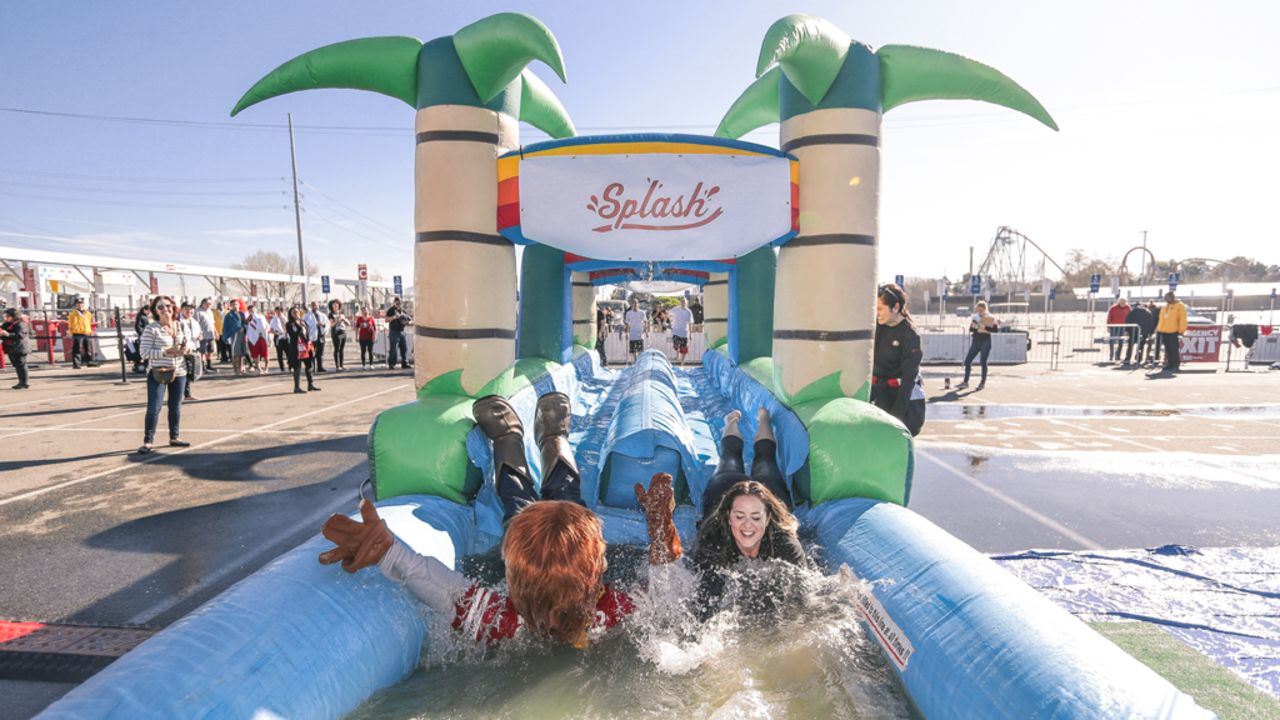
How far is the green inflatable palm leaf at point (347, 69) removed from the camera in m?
4.01

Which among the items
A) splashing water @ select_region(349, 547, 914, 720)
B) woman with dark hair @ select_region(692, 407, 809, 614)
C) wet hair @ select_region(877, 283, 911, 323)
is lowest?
splashing water @ select_region(349, 547, 914, 720)

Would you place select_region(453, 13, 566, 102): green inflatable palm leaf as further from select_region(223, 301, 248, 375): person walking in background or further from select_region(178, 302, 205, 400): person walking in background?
select_region(223, 301, 248, 375): person walking in background

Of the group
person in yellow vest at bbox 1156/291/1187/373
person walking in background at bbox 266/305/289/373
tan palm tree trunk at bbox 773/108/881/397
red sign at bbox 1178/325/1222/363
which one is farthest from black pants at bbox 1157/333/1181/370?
person walking in background at bbox 266/305/289/373

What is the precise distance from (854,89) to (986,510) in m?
3.28

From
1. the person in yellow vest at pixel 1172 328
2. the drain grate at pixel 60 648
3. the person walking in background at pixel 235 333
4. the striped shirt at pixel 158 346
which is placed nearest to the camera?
the drain grate at pixel 60 648

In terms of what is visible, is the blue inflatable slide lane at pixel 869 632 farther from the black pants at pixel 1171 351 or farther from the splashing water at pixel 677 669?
the black pants at pixel 1171 351

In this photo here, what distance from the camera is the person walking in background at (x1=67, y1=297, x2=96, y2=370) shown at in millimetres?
14844

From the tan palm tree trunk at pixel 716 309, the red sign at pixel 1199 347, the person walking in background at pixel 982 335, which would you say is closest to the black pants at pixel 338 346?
the tan palm tree trunk at pixel 716 309

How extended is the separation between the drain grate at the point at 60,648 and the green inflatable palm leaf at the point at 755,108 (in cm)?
572

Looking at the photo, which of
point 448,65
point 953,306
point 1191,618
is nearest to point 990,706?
point 1191,618

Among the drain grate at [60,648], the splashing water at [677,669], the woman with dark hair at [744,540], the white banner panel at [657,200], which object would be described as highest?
the white banner panel at [657,200]

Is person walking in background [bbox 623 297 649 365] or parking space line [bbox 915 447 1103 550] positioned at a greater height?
person walking in background [bbox 623 297 649 365]

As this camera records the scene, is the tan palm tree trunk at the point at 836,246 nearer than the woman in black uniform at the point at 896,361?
Yes

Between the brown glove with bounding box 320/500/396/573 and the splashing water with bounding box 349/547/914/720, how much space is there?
16.8 inches
